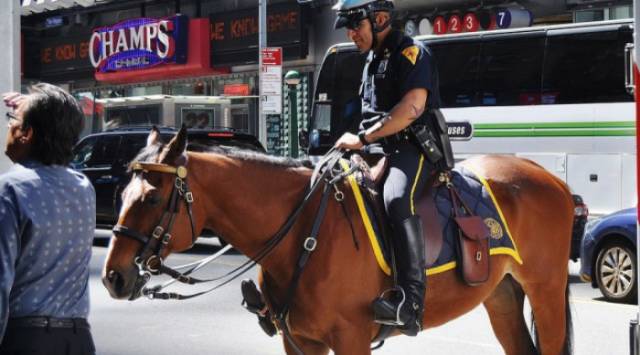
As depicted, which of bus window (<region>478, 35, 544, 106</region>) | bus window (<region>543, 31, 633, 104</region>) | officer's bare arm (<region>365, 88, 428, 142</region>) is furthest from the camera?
bus window (<region>478, 35, 544, 106</region>)

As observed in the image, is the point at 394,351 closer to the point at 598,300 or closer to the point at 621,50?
the point at 598,300

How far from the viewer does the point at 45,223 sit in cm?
367

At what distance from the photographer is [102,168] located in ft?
61.6

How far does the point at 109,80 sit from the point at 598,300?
29558mm

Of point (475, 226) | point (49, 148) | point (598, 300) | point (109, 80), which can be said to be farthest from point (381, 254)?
point (109, 80)

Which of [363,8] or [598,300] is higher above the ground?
[363,8]

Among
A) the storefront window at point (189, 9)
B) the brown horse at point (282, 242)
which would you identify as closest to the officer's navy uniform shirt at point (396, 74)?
the brown horse at point (282, 242)

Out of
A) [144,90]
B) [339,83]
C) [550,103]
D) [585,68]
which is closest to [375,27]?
[585,68]

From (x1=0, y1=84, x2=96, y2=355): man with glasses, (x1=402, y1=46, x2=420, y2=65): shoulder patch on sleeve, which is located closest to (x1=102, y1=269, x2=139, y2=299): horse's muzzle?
(x1=0, y1=84, x2=96, y2=355): man with glasses

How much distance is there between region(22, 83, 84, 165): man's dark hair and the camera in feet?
12.3

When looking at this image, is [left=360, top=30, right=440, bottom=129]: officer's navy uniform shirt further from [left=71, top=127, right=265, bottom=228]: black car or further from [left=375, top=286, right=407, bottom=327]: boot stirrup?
[left=71, top=127, right=265, bottom=228]: black car

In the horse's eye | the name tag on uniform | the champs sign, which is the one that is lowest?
the horse's eye

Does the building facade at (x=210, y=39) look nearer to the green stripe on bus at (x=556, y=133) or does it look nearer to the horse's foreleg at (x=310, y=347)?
the green stripe on bus at (x=556, y=133)

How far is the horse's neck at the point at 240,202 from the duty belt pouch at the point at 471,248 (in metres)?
1.07
